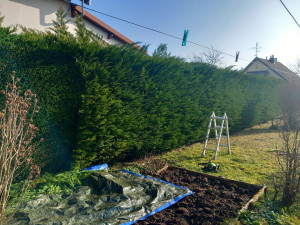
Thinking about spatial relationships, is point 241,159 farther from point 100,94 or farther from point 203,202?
point 100,94

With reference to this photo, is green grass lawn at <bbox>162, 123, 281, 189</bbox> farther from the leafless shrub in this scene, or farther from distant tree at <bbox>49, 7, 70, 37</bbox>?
distant tree at <bbox>49, 7, 70, 37</bbox>

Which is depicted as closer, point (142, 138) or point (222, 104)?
point (142, 138)

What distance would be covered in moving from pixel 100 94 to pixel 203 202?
2779 mm

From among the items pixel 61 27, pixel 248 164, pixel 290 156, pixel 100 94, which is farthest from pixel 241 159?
pixel 61 27

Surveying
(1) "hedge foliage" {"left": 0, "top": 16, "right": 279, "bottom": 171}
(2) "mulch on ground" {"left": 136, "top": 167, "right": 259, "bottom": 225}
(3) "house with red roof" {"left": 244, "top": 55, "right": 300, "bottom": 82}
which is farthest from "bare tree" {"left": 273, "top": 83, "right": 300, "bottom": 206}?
(3) "house with red roof" {"left": 244, "top": 55, "right": 300, "bottom": 82}

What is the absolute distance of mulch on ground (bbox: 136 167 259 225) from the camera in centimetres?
295

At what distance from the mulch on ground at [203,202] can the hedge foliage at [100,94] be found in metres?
1.38

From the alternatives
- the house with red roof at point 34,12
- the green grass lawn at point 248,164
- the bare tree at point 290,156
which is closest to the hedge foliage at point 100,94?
the green grass lawn at point 248,164

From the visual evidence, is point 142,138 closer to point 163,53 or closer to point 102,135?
point 102,135

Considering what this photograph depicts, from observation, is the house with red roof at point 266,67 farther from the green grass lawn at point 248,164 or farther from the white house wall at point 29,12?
the white house wall at point 29,12

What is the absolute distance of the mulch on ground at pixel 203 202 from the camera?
2947mm

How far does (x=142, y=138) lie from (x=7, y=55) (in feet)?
11.2

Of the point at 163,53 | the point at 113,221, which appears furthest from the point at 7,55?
the point at 163,53

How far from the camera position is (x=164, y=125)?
6.55 metres
